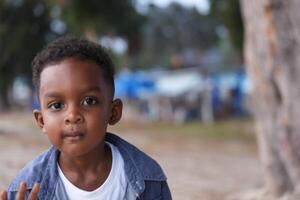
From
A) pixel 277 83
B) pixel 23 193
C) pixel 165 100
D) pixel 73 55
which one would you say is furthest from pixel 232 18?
pixel 23 193

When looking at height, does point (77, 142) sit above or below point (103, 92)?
below

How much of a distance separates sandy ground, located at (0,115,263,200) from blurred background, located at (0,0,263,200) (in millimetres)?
17

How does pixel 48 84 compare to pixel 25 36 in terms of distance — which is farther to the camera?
pixel 25 36

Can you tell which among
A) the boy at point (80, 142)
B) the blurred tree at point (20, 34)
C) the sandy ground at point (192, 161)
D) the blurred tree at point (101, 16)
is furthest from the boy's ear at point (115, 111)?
the blurred tree at point (20, 34)

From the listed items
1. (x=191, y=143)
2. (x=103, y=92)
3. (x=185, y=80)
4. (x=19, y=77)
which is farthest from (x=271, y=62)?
(x=19, y=77)

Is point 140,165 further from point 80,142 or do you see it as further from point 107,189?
point 80,142

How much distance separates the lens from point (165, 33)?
159ft

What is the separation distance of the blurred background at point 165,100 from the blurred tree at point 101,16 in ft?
0.12

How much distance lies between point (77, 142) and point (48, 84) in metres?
0.22

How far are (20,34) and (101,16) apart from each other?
11.9 m

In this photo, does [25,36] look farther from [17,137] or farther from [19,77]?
[17,137]

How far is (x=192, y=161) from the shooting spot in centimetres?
1008

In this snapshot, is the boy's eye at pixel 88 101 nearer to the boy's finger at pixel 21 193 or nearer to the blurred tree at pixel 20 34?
the boy's finger at pixel 21 193

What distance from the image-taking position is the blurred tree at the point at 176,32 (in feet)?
148
